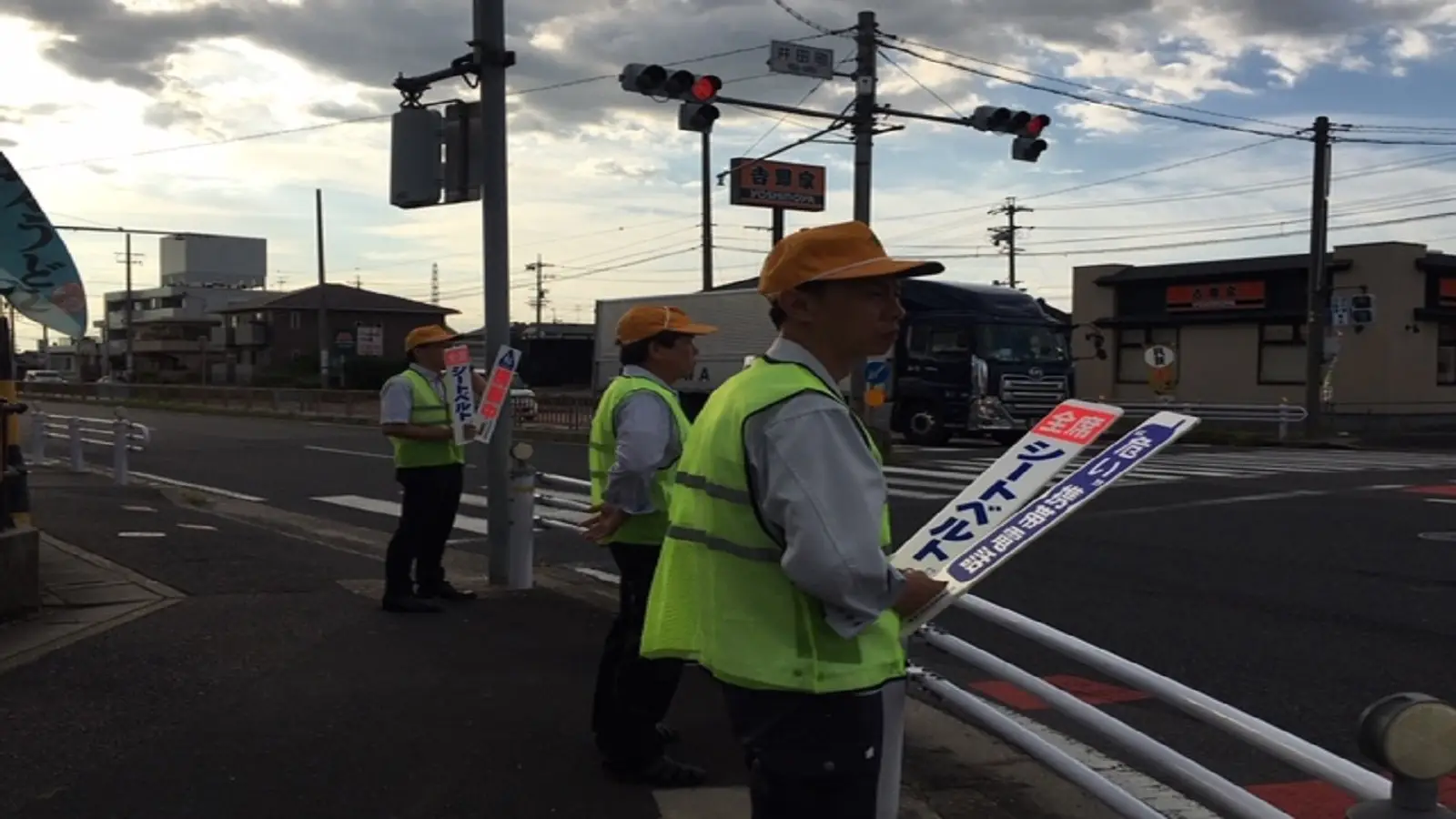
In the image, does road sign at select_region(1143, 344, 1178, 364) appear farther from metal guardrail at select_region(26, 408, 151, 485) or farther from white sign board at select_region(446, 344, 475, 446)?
white sign board at select_region(446, 344, 475, 446)

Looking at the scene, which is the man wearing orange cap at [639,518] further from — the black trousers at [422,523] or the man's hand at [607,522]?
the black trousers at [422,523]

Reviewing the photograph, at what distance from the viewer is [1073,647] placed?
3697 millimetres

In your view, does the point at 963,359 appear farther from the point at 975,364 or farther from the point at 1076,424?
the point at 1076,424

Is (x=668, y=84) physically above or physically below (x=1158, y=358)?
above

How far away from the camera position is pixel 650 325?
5086mm

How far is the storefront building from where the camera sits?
123 ft

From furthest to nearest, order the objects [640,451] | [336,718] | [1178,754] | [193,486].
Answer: [193,486] → [336,718] → [640,451] → [1178,754]

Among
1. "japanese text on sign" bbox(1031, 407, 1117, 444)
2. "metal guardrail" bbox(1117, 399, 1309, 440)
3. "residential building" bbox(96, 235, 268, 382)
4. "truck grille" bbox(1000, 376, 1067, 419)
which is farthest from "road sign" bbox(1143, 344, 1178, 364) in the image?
"residential building" bbox(96, 235, 268, 382)

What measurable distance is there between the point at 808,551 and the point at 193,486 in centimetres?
1758

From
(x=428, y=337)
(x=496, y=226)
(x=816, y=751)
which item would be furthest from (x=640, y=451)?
(x=496, y=226)

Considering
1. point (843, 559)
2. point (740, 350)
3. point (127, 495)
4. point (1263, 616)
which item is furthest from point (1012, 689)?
point (740, 350)

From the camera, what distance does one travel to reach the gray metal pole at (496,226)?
332 inches

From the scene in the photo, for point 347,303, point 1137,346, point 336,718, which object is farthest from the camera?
point 347,303

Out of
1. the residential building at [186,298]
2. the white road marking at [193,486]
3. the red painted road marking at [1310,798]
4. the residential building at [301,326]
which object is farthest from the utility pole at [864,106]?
the residential building at [186,298]
